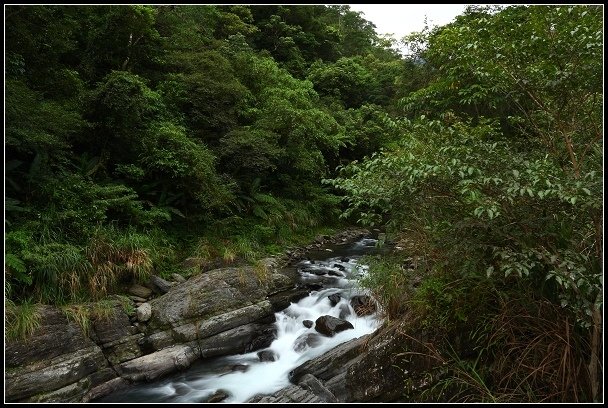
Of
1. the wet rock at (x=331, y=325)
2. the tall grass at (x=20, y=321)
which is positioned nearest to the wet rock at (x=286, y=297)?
the wet rock at (x=331, y=325)

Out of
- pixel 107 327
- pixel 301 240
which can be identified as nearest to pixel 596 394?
pixel 107 327

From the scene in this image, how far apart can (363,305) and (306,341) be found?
1.36m

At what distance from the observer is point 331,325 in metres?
6.71

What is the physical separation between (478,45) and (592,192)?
164cm

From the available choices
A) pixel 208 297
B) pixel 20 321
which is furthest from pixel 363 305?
pixel 20 321

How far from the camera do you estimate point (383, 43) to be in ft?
98.4

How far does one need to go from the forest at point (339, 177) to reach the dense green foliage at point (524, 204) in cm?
2

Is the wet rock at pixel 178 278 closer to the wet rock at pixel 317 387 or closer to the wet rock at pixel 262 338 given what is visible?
the wet rock at pixel 262 338

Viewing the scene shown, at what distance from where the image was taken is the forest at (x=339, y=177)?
3203mm

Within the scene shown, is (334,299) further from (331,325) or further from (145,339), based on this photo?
(145,339)

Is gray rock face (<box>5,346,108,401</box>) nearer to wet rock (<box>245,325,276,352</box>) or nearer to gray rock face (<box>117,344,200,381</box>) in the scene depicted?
gray rock face (<box>117,344,200,381</box>)

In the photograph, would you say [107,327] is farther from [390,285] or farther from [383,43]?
[383,43]

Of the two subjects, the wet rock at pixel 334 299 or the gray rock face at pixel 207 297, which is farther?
the wet rock at pixel 334 299

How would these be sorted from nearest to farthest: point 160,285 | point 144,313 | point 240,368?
point 240,368 < point 144,313 < point 160,285
